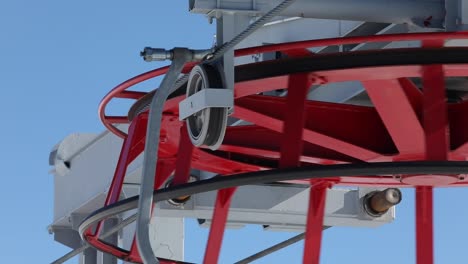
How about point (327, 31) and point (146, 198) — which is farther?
point (327, 31)

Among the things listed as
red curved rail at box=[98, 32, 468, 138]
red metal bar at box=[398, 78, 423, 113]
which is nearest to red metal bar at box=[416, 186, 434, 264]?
red metal bar at box=[398, 78, 423, 113]

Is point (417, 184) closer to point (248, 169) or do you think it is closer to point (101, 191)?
point (248, 169)

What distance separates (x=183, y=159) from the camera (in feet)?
53.6

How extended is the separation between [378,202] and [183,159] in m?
5.48

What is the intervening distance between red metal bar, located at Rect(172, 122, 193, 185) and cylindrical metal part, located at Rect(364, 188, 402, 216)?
16.4ft

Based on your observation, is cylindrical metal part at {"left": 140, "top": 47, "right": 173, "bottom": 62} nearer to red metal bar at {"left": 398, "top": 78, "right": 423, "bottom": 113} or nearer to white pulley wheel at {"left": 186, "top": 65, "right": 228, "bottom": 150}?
white pulley wheel at {"left": 186, "top": 65, "right": 228, "bottom": 150}

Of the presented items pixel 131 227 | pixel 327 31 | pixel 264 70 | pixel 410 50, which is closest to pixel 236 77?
pixel 264 70

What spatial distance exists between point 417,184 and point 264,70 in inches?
132

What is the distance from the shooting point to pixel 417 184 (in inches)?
710

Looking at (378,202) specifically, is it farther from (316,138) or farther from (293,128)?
(293,128)

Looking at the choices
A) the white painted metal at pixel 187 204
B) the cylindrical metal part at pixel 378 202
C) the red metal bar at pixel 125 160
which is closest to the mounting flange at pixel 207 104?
the red metal bar at pixel 125 160

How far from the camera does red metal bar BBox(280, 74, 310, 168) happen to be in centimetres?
1528

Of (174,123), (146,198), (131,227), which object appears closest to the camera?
(146,198)

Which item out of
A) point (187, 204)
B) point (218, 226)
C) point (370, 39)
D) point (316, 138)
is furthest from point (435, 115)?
point (187, 204)
